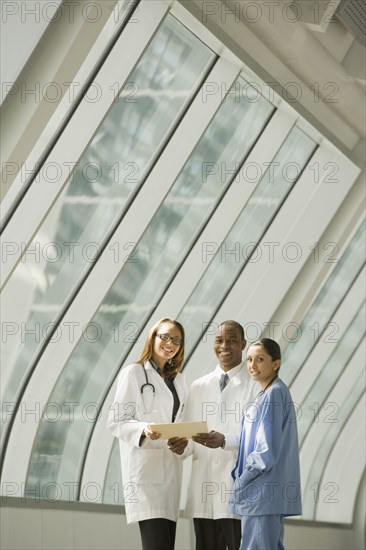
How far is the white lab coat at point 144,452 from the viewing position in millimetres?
5414

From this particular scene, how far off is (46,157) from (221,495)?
2664 mm

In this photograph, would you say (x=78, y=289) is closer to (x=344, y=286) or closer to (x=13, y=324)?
(x=13, y=324)

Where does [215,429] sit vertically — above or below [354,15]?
below

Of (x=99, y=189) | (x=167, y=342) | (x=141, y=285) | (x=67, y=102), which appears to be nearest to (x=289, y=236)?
(x=141, y=285)

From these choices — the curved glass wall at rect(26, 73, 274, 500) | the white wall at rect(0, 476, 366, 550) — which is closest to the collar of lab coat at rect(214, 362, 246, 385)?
the white wall at rect(0, 476, 366, 550)

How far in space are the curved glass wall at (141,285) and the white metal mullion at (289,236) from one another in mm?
1252

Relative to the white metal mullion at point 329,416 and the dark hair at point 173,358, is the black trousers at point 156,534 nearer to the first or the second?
the dark hair at point 173,358

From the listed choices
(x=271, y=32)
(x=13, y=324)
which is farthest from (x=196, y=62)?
(x=13, y=324)

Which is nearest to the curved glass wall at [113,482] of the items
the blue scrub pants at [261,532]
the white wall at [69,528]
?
the white wall at [69,528]

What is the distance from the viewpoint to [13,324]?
7.73 metres

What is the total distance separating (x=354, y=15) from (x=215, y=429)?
359 centimetres

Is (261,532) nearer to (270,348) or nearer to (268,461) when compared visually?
(268,461)

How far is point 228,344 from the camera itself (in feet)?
19.6

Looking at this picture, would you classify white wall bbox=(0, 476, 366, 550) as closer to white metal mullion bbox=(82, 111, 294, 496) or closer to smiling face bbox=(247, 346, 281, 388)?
white metal mullion bbox=(82, 111, 294, 496)
